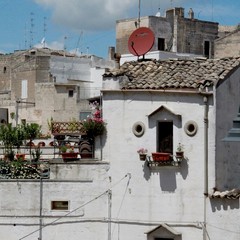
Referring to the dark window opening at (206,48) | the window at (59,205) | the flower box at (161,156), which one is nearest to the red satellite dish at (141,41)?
the flower box at (161,156)

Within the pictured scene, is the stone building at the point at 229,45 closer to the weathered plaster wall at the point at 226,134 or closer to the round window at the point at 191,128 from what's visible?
the weathered plaster wall at the point at 226,134

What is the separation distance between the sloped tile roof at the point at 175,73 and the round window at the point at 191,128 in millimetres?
1188

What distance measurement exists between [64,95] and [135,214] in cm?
3299

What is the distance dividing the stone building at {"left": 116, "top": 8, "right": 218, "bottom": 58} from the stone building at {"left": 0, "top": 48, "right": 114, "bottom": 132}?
390 cm

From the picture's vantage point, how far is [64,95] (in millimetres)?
57062

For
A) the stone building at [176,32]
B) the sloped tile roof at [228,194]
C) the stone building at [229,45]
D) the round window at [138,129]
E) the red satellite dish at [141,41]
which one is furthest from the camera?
the stone building at [176,32]

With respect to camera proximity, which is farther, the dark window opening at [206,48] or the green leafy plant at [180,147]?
Result: the dark window opening at [206,48]

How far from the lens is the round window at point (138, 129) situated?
24844 millimetres

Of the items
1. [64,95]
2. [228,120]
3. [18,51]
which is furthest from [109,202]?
[18,51]

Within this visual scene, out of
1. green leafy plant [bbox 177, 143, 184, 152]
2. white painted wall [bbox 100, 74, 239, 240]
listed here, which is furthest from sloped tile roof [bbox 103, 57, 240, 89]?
green leafy plant [bbox 177, 143, 184, 152]

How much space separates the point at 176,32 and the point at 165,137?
115 feet

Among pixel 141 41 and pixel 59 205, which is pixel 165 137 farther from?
pixel 141 41

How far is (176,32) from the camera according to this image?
58875 millimetres

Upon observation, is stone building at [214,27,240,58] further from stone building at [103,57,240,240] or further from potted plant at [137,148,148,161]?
potted plant at [137,148,148,161]
